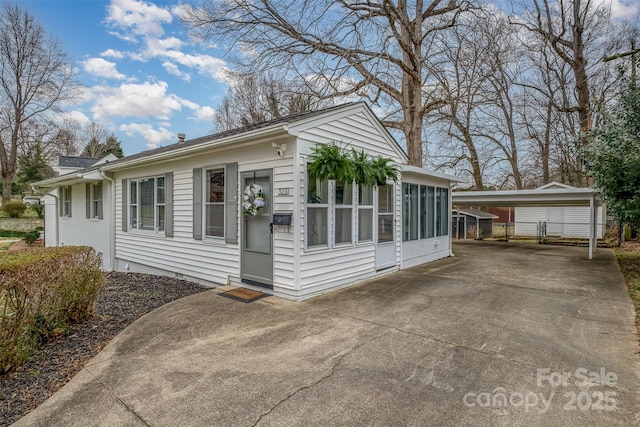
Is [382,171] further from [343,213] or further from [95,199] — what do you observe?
[95,199]

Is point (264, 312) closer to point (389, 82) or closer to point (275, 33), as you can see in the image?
point (275, 33)

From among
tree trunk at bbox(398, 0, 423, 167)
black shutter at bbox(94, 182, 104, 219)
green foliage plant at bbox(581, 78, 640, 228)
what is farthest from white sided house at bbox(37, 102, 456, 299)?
tree trunk at bbox(398, 0, 423, 167)

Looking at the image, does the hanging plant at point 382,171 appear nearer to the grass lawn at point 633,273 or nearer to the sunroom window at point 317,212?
the sunroom window at point 317,212

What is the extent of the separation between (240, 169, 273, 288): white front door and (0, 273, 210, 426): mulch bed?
1164mm

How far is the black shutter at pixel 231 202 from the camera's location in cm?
597

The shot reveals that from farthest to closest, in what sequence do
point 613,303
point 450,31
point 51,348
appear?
point 450,31 → point 613,303 → point 51,348

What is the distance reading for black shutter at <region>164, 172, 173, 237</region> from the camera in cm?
723

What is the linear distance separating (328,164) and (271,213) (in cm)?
124

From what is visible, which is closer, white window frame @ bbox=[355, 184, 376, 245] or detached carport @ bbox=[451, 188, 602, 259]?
white window frame @ bbox=[355, 184, 376, 245]

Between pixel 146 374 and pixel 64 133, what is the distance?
34.5 metres

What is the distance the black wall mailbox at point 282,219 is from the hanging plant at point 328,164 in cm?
77

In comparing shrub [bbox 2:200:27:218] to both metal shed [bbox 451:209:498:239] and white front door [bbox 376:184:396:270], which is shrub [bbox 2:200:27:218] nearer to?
white front door [bbox 376:184:396:270]

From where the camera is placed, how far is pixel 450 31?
12555 millimetres

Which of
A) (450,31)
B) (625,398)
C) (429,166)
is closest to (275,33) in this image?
(450,31)
